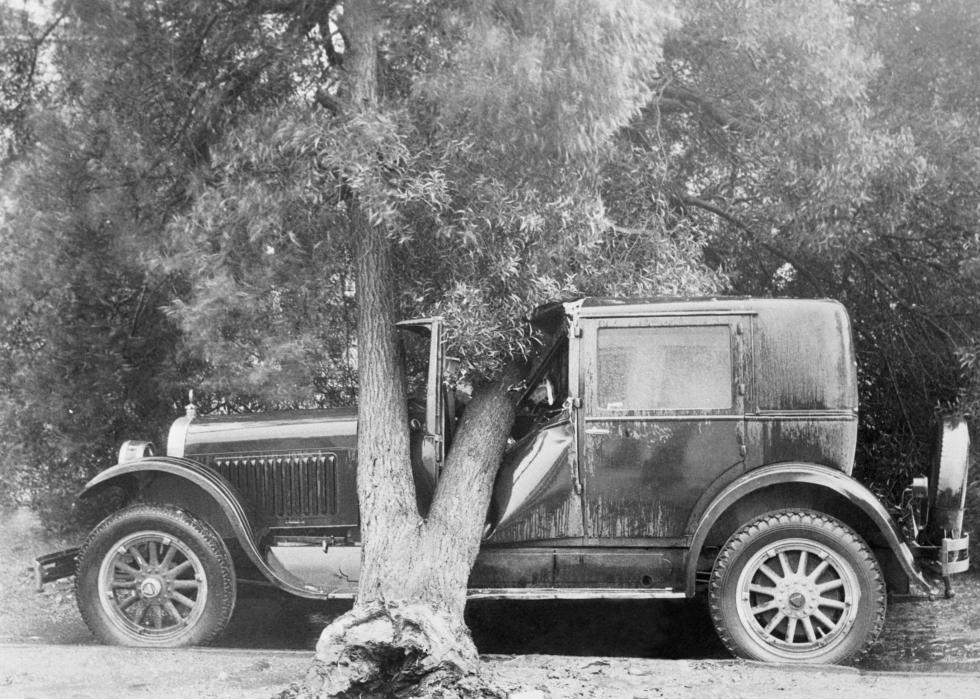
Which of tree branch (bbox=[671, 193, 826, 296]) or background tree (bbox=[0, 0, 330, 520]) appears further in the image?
tree branch (bbox=[671, 193, 826, 296])

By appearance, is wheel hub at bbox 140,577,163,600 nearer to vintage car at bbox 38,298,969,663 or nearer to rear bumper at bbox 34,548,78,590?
vintage car at bbox 38,298,969,663

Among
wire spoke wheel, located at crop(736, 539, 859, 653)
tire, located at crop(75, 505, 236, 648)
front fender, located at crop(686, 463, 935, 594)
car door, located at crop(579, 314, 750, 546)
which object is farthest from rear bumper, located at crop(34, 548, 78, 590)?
wire spoke wheel, located at crop(736, 539, 859, 653)

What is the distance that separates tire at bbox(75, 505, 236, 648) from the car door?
224 cm

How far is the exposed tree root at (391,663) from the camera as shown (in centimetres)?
511

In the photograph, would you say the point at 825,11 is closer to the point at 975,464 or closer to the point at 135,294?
the point at 975,464

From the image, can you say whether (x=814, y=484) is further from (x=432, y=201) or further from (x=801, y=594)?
(x=432, y=201)

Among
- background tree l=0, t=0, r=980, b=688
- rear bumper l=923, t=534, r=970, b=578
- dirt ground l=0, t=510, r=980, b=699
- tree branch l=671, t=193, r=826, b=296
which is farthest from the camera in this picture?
tree branch l=671, t=193, r=826, b=296

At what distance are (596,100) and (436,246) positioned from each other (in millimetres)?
1341

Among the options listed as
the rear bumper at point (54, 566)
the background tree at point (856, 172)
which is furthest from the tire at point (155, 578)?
the background tree at point (856, 172)

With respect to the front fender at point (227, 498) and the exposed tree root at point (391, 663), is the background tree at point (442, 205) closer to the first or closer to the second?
the exposed tree root at point (391, 663)

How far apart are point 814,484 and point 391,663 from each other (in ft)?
8.28

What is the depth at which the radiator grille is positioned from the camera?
678cm

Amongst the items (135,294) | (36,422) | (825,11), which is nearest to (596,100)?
(825,11)

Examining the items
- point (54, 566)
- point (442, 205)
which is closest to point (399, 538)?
point (442, 205)
